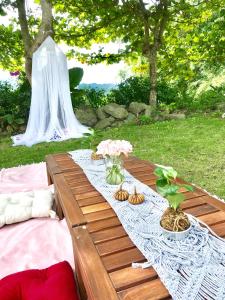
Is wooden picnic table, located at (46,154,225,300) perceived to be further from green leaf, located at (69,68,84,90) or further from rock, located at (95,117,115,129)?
green leaf, located at (69,68,84,90)

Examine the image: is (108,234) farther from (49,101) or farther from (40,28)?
(40,28)

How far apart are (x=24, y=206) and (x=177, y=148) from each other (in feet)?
8.37

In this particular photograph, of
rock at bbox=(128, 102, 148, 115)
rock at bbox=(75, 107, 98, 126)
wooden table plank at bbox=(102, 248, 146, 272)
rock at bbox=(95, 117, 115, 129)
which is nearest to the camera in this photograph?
wooden table plank at bbox=(102, 248, 146, 272)

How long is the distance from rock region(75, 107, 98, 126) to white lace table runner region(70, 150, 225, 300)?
482cm

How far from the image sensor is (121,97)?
23.9 ft

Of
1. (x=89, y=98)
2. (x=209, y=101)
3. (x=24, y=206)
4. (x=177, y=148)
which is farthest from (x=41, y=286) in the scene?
(x=209, y=101)

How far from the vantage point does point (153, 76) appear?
696 centimetres

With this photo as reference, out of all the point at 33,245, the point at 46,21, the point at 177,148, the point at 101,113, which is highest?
the point at 46,21

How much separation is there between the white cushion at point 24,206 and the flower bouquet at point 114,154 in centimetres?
66

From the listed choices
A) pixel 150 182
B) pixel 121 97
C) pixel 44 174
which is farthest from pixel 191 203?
pixel 121 97

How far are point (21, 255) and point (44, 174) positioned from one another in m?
1.69

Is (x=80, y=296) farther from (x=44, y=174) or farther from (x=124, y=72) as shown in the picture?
(x=124, y=72)

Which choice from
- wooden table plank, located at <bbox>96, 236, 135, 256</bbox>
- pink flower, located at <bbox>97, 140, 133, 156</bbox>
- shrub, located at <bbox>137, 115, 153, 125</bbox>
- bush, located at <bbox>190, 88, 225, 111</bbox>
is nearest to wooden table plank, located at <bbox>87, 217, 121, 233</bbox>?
wooden table plank, located at <bbox>96, 236, 135, 256</bbox>

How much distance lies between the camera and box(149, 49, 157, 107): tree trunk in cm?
681
